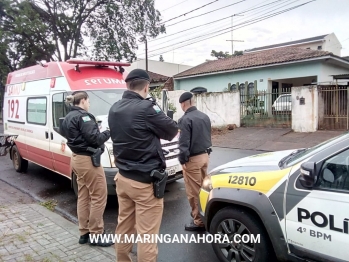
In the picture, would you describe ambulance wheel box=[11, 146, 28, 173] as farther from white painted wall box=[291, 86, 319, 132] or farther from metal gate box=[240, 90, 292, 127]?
metal gate box=[240, 90, 292, 127]

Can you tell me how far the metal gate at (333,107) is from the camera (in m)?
12.7

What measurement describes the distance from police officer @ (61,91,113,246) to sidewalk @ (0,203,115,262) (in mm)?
207

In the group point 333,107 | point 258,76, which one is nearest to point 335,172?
point 333,107

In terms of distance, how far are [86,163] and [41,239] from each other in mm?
1158

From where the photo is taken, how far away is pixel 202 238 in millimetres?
3887

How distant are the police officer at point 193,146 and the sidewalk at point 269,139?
751 cm

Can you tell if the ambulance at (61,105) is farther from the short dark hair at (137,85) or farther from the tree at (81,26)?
the tree at (81,26)

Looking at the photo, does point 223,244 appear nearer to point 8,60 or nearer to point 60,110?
point 60,110

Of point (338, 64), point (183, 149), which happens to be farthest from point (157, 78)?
point (183, 149)

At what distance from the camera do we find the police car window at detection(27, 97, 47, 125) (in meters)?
6.12

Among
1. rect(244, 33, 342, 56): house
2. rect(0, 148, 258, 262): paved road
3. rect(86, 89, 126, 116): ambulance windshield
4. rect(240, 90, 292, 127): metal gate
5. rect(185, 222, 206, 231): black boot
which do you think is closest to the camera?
rect(0, 148, 258, 262): paved road

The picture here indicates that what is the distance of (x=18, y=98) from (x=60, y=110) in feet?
8.67

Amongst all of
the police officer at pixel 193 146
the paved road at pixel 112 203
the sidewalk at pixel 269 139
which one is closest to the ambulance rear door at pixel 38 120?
the paved road at pixel 112 203

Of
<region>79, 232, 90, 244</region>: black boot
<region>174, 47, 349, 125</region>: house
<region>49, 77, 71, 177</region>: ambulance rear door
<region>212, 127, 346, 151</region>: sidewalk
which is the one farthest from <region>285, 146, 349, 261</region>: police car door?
<region>174, 47, 349, 125</region>: house
